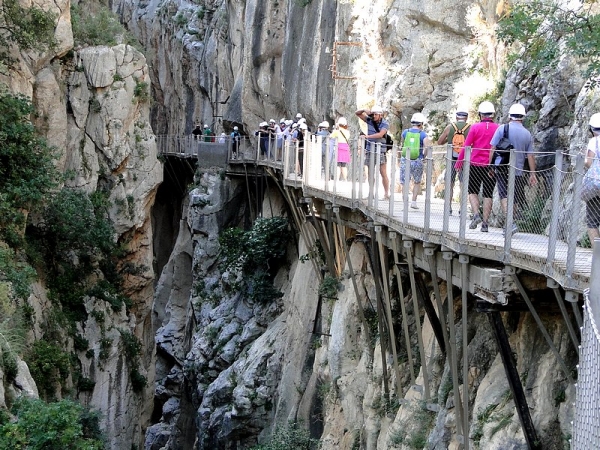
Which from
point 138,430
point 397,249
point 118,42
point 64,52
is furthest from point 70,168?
point 397,249

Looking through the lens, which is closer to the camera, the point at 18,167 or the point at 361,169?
the point at 361,169

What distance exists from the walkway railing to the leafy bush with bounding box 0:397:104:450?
589 cm

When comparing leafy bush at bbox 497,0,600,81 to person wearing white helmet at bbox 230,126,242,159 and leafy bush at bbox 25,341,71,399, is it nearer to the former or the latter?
leafy bush at bbox 25,341,71,399

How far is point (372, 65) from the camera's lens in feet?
70.5

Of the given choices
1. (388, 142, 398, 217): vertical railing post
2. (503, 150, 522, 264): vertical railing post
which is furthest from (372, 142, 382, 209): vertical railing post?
(503, 150, 522, 264): vertical railing post

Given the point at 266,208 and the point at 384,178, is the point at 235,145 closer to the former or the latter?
the point at 266,208

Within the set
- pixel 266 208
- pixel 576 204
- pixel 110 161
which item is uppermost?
pixel 576 204

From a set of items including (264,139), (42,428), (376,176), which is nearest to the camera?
(376,176)

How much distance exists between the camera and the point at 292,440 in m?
17.4

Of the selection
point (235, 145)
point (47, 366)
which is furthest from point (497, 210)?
point (235, 145)

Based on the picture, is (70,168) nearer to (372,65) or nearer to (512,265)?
(372,65)

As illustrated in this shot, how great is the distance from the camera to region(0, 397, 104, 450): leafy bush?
12.5 meters

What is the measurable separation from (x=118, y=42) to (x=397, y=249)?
21.4 meters

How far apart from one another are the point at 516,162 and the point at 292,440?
10812 millimetres
